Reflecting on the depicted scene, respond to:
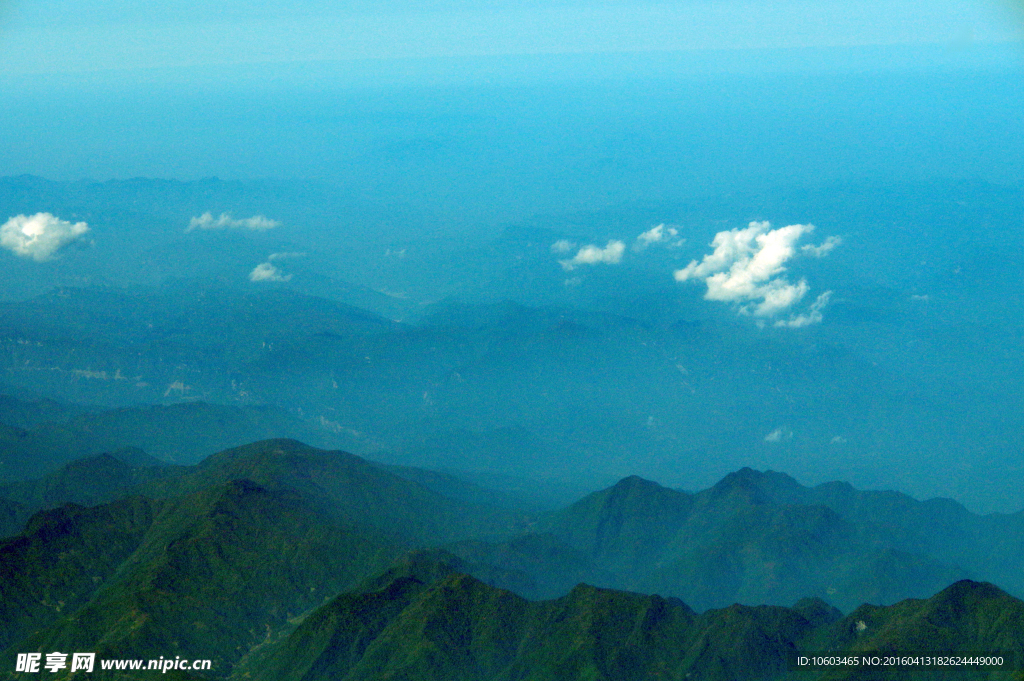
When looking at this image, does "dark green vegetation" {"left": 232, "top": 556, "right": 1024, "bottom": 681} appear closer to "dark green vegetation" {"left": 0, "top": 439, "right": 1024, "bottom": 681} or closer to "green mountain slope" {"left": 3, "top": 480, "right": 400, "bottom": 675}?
"dark green vegetation" {"left": 0, "top": 439, "right": 1024, "bottom": 681}

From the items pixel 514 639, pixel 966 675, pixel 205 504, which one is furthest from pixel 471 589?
pixel 966 675

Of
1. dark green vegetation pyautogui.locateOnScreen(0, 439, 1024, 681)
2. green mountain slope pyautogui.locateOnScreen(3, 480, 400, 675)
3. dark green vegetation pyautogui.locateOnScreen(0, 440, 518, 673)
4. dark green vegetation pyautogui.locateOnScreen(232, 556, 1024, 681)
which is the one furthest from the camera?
dark green vegetation pyautogui.locateOnScreen(0, 440, 518, 673)

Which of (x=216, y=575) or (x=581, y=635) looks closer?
(x=581, y=635)

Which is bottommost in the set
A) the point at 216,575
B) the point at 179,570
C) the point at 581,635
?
the point at 581,635

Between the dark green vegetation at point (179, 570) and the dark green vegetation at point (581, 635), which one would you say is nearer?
the dark green vegetation at point (581, 635)

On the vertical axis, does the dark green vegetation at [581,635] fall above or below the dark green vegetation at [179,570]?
below

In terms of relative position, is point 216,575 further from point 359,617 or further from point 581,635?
point 581,635

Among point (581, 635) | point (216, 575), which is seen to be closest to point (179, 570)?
point (216, 575)

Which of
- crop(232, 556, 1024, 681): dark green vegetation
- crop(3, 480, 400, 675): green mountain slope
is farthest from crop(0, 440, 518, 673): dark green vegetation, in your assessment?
crop(232, 556, 1024, 681): dark green vegetation

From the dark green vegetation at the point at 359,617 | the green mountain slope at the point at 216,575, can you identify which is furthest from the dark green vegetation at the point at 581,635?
the green mountain slope at the point at 216,575

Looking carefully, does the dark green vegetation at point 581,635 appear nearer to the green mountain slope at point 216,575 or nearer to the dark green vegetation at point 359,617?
the dark green vegetation at point 359,617

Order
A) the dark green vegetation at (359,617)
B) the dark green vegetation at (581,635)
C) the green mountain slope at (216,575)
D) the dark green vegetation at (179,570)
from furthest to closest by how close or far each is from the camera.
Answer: the dark green vegetation at (179,570) → the green mountain slope at (216,575) → the dark green vegetation at (359,617) → the dark green vegetation at (581,635)
